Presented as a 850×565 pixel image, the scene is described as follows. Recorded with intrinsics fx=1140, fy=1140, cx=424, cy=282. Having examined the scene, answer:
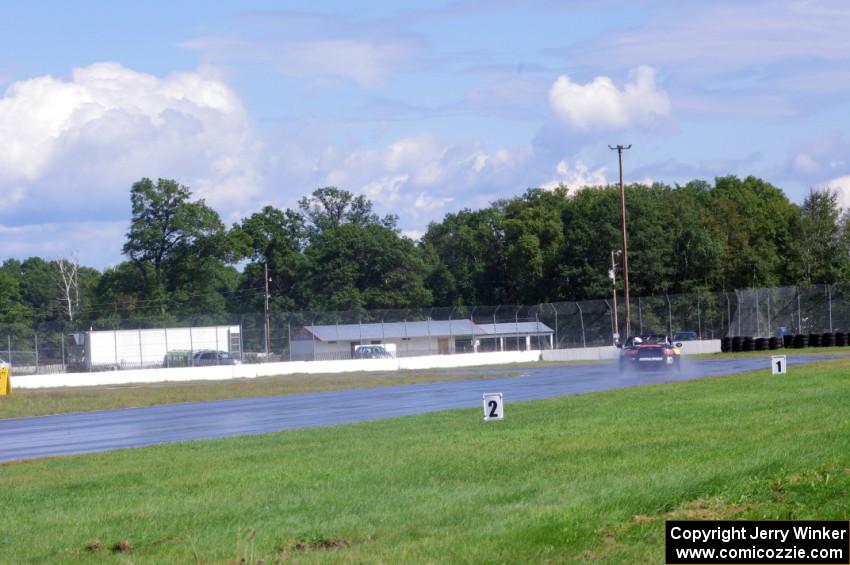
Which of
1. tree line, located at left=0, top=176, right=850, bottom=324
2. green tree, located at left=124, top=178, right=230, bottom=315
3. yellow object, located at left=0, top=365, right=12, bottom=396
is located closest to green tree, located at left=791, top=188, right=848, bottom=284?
tree line, located at left=0, top=176, right=850, bottom=324

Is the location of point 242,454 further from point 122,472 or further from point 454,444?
point 454,444

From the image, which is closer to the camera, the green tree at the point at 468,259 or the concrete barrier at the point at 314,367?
the concrete barrier at the point at 314,367

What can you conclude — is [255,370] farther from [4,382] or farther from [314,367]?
[4,382]

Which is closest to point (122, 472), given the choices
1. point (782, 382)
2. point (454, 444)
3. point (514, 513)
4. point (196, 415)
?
point (454, 444)

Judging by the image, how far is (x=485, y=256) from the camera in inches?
5079

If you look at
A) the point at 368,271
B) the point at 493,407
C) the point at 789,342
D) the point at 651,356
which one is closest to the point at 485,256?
the point at 368,271

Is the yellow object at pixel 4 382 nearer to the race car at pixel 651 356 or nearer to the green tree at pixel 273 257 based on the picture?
the race car at pixel 651 356

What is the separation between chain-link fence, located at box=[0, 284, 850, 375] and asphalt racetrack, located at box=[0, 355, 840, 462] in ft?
85.9

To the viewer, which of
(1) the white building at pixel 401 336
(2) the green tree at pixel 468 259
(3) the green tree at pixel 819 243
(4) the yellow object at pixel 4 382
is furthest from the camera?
(2) the green tree at pixel 468 259

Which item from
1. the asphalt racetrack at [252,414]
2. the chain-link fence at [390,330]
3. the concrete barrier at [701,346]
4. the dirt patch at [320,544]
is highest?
the chain-link fence at [390,330]

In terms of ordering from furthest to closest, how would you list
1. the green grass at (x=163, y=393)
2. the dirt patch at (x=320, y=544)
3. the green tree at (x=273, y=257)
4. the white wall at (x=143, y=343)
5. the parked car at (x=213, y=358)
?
the green tree at (x=273, y=257), the parked car at (x=213, y=358), the white wall at (x=143, y=343), the green grass at (x=163, y=393), the dirt patch at (x=320, y=544)

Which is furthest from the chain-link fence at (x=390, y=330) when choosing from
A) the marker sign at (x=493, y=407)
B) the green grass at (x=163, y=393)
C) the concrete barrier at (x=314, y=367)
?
the marker sign at (x=493, y=407)

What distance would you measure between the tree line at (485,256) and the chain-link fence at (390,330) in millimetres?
22354

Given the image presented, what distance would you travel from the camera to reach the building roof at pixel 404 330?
77.8m
